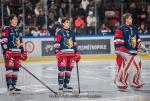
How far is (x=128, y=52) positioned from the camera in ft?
36.4

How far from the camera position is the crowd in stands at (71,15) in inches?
782

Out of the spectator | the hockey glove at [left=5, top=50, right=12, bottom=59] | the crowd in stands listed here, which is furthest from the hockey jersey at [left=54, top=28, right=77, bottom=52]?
the spectator

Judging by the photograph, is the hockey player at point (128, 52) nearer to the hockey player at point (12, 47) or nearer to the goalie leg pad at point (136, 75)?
the goalie leg pad at point (136, 75)

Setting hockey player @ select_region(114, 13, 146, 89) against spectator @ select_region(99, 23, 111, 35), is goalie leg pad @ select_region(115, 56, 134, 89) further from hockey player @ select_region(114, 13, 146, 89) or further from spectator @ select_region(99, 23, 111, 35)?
Answer: spectator @ select_region(99, 23, 111, 35)

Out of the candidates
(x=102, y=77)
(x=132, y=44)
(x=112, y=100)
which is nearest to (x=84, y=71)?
(x=102, y=77)

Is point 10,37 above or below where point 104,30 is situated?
above

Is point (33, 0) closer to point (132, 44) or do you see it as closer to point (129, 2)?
point (129, 2)

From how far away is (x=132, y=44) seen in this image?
36.3 feet

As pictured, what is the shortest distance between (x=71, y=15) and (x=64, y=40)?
913 cm

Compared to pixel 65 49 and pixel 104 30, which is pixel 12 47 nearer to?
pixel 65 49

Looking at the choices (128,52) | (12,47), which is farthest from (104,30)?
(12,47)

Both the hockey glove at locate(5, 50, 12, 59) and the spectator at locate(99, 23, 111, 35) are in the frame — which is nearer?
the hockey glove at locate(5, 50, 12, 59)

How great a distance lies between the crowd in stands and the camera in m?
19.9

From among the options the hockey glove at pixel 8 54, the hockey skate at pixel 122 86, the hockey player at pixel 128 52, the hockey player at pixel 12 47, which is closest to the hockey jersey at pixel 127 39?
the hockey player at pixel 128 52
